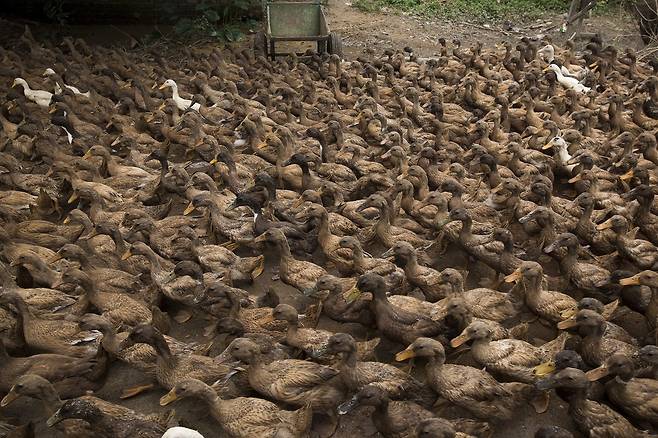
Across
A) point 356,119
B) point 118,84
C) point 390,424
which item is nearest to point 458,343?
point 390,424

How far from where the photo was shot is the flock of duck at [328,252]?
5141 mm

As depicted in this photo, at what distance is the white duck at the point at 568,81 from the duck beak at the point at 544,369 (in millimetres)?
7650

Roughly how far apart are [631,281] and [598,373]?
4.05ft

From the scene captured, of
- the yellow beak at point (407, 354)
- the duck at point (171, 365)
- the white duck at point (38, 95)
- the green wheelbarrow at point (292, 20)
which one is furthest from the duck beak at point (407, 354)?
the green wheelbarrow at point (292, 20)

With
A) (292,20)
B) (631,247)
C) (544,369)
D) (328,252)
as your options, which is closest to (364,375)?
(544,369)

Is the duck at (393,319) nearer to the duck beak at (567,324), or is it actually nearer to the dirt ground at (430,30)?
the duck beak at (567,324)

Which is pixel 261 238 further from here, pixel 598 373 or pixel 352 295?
pixel 598 373

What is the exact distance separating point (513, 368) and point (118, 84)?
904cm

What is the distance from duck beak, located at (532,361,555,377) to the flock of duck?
3 cm

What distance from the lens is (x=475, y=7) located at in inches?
736

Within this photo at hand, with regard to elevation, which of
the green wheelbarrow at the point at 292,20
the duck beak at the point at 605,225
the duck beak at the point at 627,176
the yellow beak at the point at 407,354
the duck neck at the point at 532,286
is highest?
the green wheelbarrow at the point at 292,20

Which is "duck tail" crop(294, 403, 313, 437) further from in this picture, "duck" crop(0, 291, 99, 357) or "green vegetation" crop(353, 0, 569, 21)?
"green vegetation" crop(353, 0, 569, 21)

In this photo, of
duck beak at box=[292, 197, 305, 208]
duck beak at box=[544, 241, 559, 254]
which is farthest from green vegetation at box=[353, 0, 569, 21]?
duck beak at box=[544, 241, 559, 254]

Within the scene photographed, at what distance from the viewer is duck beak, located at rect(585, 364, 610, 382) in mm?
5078
